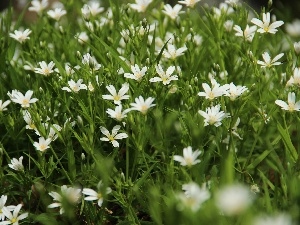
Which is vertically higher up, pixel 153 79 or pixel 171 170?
pixel 153 79

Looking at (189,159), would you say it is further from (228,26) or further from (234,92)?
(228,26)

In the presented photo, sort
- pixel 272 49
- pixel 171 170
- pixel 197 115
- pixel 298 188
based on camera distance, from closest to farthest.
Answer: pixel 298 188, pixel 171 170, pixel 197 115, pixel 272 49

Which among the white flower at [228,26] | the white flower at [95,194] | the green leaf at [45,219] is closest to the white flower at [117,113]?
the white flower at [95,194]

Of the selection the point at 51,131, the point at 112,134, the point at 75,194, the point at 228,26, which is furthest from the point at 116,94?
the point at 228,26

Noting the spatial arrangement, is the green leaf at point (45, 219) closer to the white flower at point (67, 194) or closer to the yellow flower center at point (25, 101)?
the white flower at point (67, 194)

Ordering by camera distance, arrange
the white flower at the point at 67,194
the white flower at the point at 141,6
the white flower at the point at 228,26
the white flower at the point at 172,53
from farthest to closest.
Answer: the white flower at the point at 141,6
the white flower at the point at 228,26
the white flower at the point at 172,53
the white flower at the point at 67,194

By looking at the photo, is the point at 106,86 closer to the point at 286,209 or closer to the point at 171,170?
the point at 171,170

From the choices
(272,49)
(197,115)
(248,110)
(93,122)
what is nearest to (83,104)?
(93,122)

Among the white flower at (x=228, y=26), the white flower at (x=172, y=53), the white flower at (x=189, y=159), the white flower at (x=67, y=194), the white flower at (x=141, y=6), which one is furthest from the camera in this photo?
the white flower at (x=141, y=6)
